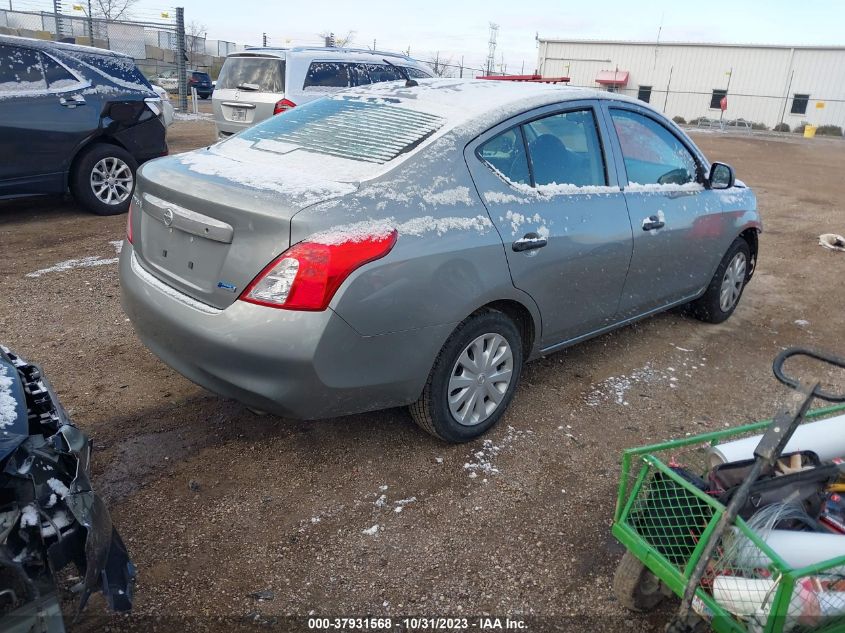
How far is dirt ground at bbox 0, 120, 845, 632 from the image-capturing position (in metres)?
2.36

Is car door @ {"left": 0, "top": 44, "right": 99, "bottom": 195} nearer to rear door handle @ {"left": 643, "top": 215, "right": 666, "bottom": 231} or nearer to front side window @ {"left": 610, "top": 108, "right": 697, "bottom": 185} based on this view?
front side window @ {"left": 610, "top": 108, "right": 697, "bottom": 185}

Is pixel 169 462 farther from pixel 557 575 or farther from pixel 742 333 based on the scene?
pixel 742 333

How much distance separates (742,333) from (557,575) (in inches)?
130

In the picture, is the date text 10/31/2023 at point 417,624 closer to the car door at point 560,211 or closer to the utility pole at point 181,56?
the car door at point 560,211

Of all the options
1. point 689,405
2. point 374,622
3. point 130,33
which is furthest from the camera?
point 130,33

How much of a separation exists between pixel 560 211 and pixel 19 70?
5.91 m

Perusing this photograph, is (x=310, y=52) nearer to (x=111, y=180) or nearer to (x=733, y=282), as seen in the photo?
(x=111, y=180)

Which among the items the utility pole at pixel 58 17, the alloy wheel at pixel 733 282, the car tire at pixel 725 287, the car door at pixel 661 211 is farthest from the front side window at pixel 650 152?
the utility pole at pixel 58 17

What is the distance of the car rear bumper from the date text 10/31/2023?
778 mm

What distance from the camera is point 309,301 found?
2.45 metres

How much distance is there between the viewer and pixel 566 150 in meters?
3.49

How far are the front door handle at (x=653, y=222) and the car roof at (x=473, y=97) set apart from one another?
2.35 ft

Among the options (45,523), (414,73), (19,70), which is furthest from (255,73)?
(45,523)

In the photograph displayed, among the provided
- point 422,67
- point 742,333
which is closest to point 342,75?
point 422,67
